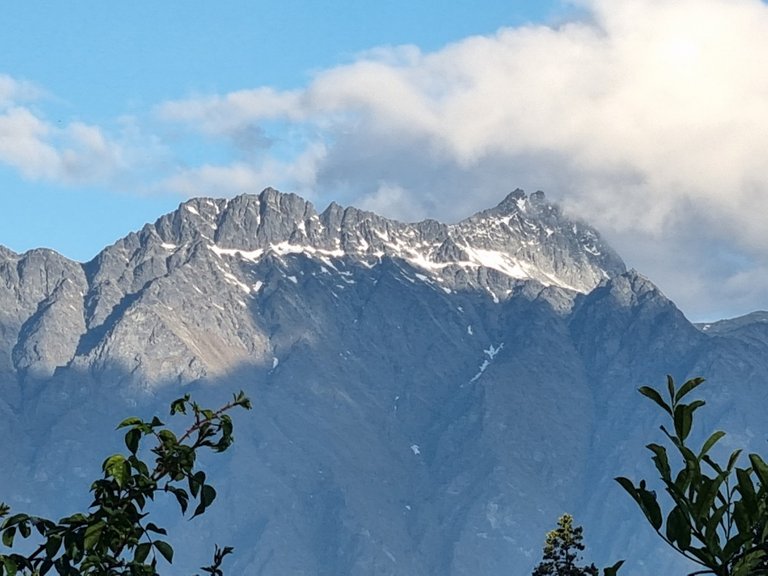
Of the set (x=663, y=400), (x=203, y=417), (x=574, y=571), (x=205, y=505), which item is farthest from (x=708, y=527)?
(x=574, y=571)

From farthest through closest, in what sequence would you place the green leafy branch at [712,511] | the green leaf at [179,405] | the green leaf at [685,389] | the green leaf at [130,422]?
the green leaf at [179,405] < the green leaf at [130,422] < the green leaf at [685,389] < the green leafy branch at [712,511]

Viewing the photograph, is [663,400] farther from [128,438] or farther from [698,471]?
[128,438]

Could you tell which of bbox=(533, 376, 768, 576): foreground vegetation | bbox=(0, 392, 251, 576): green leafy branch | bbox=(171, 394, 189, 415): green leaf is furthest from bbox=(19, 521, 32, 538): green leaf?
bbox=(533, 376, 768, 576): foreground vegetation

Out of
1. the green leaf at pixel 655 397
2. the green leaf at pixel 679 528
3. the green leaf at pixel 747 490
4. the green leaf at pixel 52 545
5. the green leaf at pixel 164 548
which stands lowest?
the green leaf at pixel 52 545

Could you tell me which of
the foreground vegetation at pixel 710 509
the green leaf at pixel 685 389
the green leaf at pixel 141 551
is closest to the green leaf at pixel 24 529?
the green leaf at pixel 141 551

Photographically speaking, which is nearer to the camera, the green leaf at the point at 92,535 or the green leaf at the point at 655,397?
the green leaf at the point at 655,397

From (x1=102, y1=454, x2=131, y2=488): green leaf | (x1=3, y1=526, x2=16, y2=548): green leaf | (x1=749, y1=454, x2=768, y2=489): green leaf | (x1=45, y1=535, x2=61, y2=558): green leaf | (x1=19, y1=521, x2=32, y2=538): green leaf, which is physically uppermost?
→ (x1=749, y1=454, x2=768, y2=489): green leaf

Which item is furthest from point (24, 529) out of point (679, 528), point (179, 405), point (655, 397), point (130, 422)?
point (679, 528)

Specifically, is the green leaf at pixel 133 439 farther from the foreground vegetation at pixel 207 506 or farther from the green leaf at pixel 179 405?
the green leaf at pixel 179 405

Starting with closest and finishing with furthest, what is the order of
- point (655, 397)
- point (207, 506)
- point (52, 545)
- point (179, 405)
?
1. point (655, 397)
2. point (52, 545)
3. point (207, 506)
4. point (179, 405)

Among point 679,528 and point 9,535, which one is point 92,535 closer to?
point 9,535

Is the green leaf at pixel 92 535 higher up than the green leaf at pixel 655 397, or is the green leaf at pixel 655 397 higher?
the green leaf at pixel 655 397

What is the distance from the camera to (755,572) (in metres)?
6.80

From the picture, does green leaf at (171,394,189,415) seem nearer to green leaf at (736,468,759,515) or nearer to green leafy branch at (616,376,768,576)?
green leafy branch at (616,376,768,576)
